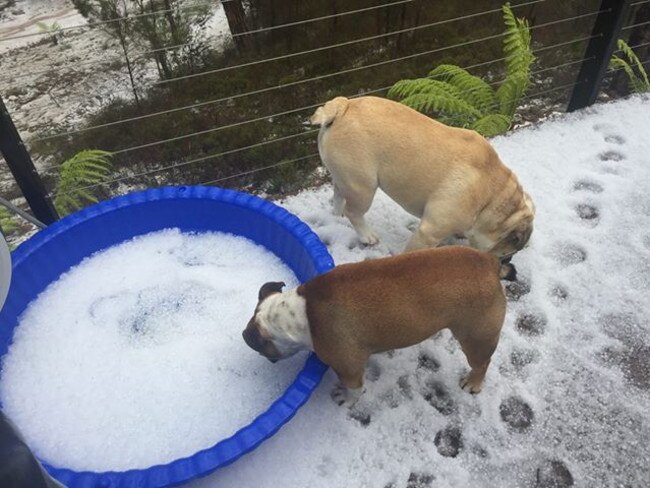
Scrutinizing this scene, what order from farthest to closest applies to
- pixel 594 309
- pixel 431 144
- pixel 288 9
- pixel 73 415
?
pixel 288 9, pixel 594 309, pixel 431 144, pixel 73 415

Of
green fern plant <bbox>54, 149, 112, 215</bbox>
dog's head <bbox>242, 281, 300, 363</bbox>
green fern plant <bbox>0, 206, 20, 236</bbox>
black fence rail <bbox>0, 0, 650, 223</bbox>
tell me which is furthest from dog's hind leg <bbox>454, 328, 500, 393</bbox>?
green fern plant <bbox>0, 206, 20, 236</bbox>

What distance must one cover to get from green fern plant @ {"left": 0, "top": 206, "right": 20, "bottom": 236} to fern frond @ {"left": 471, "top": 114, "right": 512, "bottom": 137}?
3035 mm

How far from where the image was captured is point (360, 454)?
7.86 ft

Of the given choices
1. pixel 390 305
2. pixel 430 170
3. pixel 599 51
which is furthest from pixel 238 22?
pixel 390 305

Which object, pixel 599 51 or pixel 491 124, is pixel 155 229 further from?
pixel 599 51

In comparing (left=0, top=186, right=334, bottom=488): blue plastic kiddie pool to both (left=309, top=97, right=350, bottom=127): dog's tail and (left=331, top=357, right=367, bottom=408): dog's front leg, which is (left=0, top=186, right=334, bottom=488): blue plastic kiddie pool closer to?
(left=331, top=357, right=367, bottom=408): dog's front leg

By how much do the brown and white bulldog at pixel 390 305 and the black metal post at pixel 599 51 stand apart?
8.56 feet

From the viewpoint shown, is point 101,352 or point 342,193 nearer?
point 101,352

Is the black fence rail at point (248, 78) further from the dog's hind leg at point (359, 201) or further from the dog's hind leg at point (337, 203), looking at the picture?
the dog's hind leg at point (359, 201)

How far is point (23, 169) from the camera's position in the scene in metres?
3.04

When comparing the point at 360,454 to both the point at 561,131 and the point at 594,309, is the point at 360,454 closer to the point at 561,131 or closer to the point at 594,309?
the point at 594,309

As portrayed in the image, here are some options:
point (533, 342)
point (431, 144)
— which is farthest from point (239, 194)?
point (533, 342)

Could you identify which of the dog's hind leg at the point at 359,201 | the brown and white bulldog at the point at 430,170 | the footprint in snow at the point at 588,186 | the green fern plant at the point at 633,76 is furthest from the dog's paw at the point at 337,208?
the green fern plant at the point at 633,76

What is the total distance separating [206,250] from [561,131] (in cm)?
271
